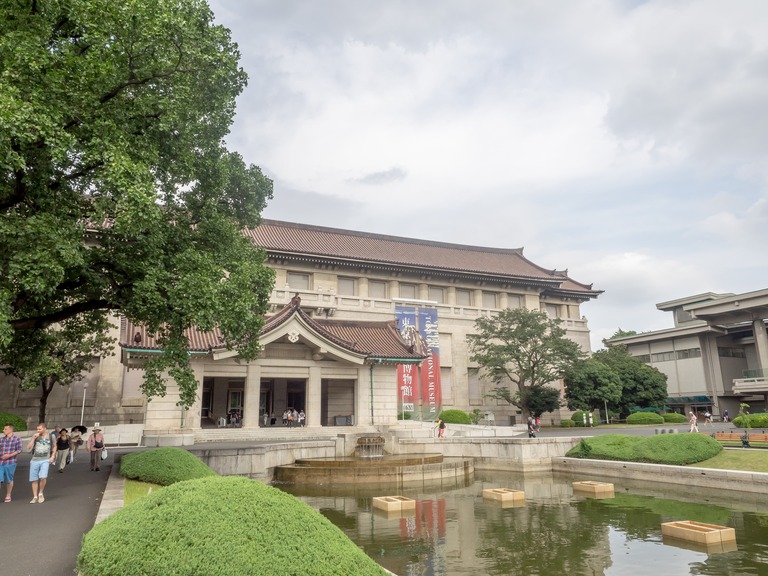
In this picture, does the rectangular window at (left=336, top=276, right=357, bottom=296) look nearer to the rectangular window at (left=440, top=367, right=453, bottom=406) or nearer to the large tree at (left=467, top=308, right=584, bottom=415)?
the rectangular window at (left=440, top=367, right=453, bottom=406)

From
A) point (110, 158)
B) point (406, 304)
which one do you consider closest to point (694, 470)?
point (110, 158)

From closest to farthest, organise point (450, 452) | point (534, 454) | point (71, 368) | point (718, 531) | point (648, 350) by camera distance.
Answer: point (718, 531) → point (534, 454) → point (450, 452) → point (71, 368) → point (648, 350)

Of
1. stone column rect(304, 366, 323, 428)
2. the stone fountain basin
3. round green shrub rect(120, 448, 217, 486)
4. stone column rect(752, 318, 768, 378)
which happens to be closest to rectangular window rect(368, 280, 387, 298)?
stone column rect(304, 366, 323, 428)

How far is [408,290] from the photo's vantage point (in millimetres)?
46312

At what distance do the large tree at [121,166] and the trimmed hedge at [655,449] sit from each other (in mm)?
15695

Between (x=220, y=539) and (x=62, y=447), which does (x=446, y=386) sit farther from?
(x=220, y=539)

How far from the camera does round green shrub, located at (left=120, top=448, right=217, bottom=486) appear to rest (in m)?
12.0

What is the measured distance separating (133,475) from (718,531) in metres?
13.5

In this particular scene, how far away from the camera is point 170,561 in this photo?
5.06 m

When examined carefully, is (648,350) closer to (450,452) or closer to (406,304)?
(406,304)

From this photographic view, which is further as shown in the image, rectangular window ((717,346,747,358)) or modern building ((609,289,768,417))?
rectangular window ((717,346,747,358))

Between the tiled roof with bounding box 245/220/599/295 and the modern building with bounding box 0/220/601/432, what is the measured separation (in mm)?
162

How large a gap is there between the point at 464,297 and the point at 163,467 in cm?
3876

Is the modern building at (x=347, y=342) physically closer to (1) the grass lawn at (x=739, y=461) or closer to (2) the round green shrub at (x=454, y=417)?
(2) the round green shrub at (x=454, y=417)
